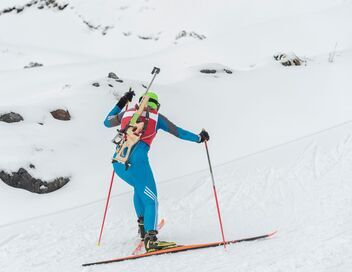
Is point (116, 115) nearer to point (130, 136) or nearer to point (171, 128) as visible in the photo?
point (130, 136)

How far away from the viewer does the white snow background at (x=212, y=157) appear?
5.27 meters

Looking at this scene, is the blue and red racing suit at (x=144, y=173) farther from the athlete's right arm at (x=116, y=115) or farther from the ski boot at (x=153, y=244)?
the athlete's right arm at (x=116, y=115)

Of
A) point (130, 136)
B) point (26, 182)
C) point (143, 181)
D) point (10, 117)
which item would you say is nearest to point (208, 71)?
point (10, 117)

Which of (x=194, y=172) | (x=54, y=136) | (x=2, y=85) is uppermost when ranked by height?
(x=2, y=85)

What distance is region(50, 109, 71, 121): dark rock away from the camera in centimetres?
968

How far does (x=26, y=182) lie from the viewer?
7.67m

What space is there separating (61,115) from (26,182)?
7.75ft

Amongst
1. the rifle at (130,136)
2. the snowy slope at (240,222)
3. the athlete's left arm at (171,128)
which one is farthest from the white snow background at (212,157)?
the athlete's left arm at (171,128)

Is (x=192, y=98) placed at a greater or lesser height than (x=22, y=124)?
greater

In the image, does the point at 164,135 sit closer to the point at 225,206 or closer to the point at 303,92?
the point at 225,206

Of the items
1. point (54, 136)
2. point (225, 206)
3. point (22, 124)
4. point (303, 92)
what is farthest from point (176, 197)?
point (303, 92)

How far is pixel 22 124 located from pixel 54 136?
0.68 metres

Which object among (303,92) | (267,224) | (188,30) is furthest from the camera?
(188,30)

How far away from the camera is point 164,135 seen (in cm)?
1053
